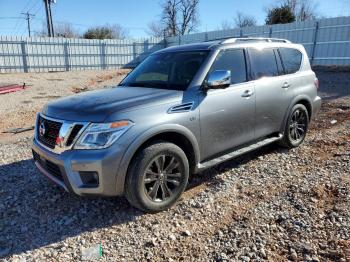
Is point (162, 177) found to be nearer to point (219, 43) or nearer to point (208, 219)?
point (208, 219)

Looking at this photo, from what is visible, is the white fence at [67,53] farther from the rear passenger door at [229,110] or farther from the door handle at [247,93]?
the door handle at [247,93]

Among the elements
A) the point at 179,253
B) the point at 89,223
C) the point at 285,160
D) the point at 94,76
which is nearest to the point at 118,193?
the point at 89,223

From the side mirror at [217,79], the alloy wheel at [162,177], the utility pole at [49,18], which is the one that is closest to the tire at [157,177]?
the alloy wheel at [162,177]

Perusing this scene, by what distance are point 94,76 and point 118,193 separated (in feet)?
63.9

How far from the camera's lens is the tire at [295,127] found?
552 centimetres

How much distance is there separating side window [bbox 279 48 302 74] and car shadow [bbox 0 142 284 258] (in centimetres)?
216

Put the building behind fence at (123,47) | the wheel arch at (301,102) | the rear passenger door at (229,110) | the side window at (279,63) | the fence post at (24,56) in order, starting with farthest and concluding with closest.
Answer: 1. the fence post at (24,56)
2. the building behind fence at (123,47)
3. the wheel arch at (301,102)
4. the side window at (279,63)
5. the rear passenger door at (229,110)

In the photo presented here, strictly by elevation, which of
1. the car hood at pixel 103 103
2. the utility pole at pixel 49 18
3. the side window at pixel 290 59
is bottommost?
the car hood at pixel 103 103

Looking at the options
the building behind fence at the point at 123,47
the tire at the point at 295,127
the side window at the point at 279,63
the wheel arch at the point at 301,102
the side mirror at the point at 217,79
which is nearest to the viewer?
the side mirror at the point at 217,79

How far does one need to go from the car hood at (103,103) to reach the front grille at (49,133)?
8 centimetres

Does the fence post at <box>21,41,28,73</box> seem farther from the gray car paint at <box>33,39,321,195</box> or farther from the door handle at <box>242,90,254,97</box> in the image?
the door handle at <box>242,90,254,97</box>

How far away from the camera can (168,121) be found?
3.63m

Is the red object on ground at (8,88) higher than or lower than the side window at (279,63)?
lower

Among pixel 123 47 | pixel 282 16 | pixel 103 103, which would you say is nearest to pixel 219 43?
pixel 103 103
